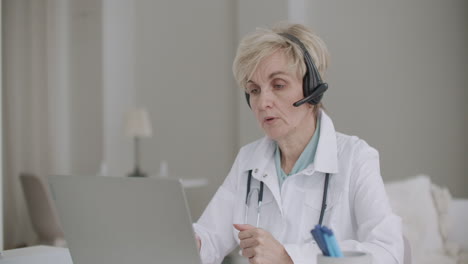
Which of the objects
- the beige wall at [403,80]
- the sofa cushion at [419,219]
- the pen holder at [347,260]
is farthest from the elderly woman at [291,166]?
the beige wall at [403,80]

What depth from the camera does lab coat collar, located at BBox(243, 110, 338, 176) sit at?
1.44m

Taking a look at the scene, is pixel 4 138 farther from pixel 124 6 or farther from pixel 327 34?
pixel 327 34

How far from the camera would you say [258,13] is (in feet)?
12.9

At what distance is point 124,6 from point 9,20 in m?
1.07

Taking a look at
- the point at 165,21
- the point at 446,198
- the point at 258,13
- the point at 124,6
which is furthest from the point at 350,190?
the point at 124,6

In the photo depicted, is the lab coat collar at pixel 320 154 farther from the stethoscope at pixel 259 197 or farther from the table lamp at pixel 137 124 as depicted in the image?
the table lamp at pixel 137 124

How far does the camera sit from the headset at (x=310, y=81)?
1463mm

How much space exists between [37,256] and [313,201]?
0.67 metres

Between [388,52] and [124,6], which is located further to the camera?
[124,6]

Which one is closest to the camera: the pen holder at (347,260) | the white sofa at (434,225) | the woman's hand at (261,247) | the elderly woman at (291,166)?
the pen holder at (347,260)

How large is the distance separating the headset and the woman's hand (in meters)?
0.46

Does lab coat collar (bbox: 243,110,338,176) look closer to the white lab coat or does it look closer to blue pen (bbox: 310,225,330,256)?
the white lab coat

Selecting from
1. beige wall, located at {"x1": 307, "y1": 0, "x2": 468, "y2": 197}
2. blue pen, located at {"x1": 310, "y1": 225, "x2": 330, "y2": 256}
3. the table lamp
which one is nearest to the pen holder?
blue pen, located at {"x1": 310, "y1": 225, "x2": 330, "y2": 256}

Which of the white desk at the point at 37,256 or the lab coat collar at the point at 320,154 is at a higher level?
the lab coat collar at the point at 320,154
